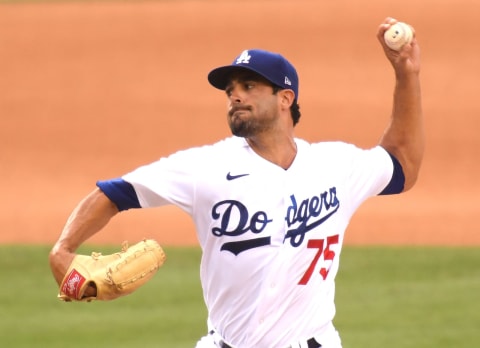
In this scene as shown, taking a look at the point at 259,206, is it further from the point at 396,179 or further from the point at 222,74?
the point at 396,179

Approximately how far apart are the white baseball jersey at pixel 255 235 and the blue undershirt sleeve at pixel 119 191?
0.03m

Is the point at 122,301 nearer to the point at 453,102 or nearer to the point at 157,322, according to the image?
the point at 157,322

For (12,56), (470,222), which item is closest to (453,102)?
(470,222)

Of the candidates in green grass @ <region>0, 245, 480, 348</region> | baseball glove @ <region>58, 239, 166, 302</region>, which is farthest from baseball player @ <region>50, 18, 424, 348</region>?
green grass @ <region>0, 245, 480, 348</region>

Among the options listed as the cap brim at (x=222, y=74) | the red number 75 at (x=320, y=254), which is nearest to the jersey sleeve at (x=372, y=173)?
the red number 75 at (x=320, y=254)

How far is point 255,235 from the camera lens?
5.14 meters

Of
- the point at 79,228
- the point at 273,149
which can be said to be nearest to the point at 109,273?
the point at 79,228

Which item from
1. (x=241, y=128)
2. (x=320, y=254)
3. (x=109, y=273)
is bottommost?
(x=109, y=273)

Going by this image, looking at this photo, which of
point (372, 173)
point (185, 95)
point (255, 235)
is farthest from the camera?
point (185, 95)

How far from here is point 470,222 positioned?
1520cm

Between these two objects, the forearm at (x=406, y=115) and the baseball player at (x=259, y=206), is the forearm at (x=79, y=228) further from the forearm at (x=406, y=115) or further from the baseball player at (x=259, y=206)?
the forearm at (x=406, y=115)

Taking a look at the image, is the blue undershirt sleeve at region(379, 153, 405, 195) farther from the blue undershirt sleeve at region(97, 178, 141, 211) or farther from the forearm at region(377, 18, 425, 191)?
the blue undershirt sleeve at region(97, 178, 141, 211)

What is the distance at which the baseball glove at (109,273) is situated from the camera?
4742mm

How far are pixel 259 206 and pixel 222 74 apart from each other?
2.22 ft
